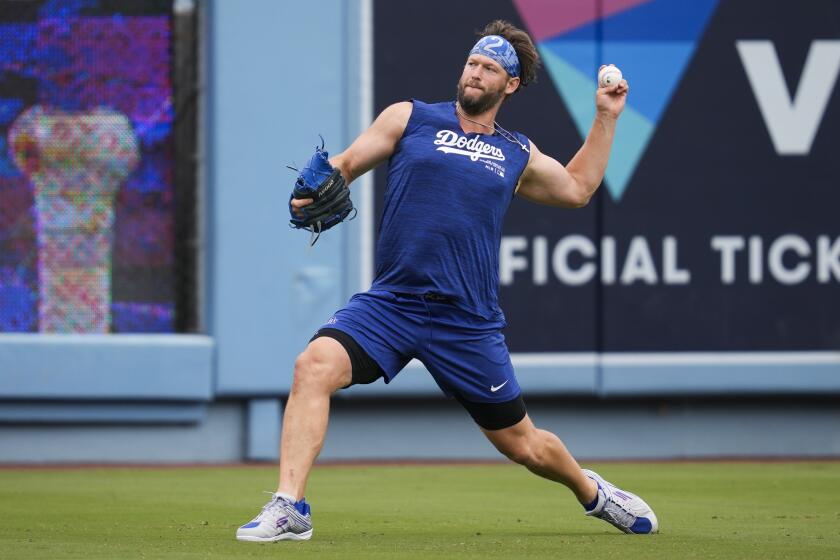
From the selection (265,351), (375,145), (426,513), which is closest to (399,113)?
(375,145)

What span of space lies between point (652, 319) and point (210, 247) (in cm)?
345

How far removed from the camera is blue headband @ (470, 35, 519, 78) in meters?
6.59

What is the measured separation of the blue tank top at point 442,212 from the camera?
6316 millimetres

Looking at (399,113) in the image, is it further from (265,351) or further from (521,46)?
(265,351)

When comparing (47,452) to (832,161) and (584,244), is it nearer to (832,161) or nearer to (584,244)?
(584,244)

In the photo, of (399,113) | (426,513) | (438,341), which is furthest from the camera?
(426,513)

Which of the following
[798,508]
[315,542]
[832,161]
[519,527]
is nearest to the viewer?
[315,542]

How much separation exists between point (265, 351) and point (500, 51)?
5291mm

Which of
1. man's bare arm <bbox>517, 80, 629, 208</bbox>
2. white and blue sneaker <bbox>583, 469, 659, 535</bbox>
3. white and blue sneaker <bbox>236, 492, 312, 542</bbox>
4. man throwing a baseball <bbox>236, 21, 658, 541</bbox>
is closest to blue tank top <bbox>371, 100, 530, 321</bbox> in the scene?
man throwing a baseball <bbox>236, 21, 658, 541</bbox>

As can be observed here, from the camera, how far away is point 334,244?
11.5 m

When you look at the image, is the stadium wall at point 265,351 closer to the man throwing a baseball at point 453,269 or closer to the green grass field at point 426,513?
the green grass field at point 426,513

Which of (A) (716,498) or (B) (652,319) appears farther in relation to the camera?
(B) (652,319)

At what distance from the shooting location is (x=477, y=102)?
6520 millimetres

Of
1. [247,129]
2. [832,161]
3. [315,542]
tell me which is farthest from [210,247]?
[315,542]
